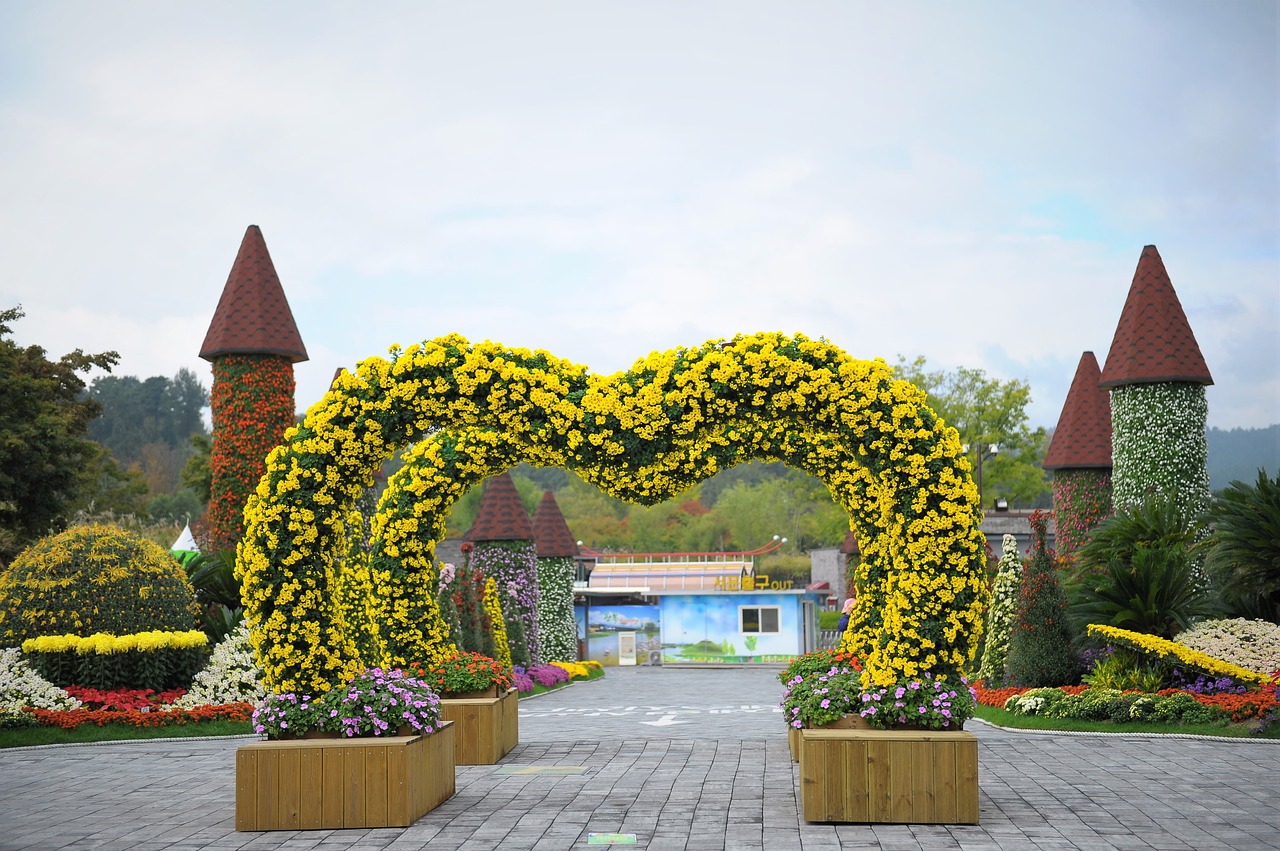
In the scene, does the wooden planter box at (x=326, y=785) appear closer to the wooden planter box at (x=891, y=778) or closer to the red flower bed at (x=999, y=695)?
the wooden planter box at (x=891, y=778)

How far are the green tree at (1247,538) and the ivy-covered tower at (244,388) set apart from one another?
15.6 m

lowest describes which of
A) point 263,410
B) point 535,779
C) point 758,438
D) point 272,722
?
point 535,779

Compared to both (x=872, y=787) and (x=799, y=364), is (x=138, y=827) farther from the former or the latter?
(x=799, y=364)

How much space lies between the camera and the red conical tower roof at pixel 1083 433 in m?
22.7

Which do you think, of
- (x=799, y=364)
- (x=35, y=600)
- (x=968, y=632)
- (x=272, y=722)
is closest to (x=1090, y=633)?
(x=968, y=632)

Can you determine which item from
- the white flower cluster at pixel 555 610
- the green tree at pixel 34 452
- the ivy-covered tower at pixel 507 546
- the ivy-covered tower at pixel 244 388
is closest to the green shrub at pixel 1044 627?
the ivy-covered tower at pixel 507 546

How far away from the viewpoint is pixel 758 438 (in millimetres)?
9477

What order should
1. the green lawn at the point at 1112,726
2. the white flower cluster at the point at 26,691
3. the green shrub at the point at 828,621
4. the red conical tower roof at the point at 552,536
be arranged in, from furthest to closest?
the green shrub at the point at 828,621, the red conical tower roof at the point at 552,536, the white flower cluster at the point at 26,691, the green lawn at the point at 1112,726

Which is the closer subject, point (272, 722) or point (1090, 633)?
point (272, 722)

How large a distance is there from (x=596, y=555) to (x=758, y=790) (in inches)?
1523

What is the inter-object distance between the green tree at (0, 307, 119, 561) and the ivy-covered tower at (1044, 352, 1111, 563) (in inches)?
802

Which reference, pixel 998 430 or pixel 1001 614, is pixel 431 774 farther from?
pixel 998 430

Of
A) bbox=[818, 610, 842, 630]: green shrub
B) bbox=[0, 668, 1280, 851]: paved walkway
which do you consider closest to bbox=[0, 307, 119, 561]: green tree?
bbox=[0, 668, 1280, 851]: paved walkway

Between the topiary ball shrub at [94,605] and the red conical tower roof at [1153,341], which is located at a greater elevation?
the red conical tower roof at [1153,341]
